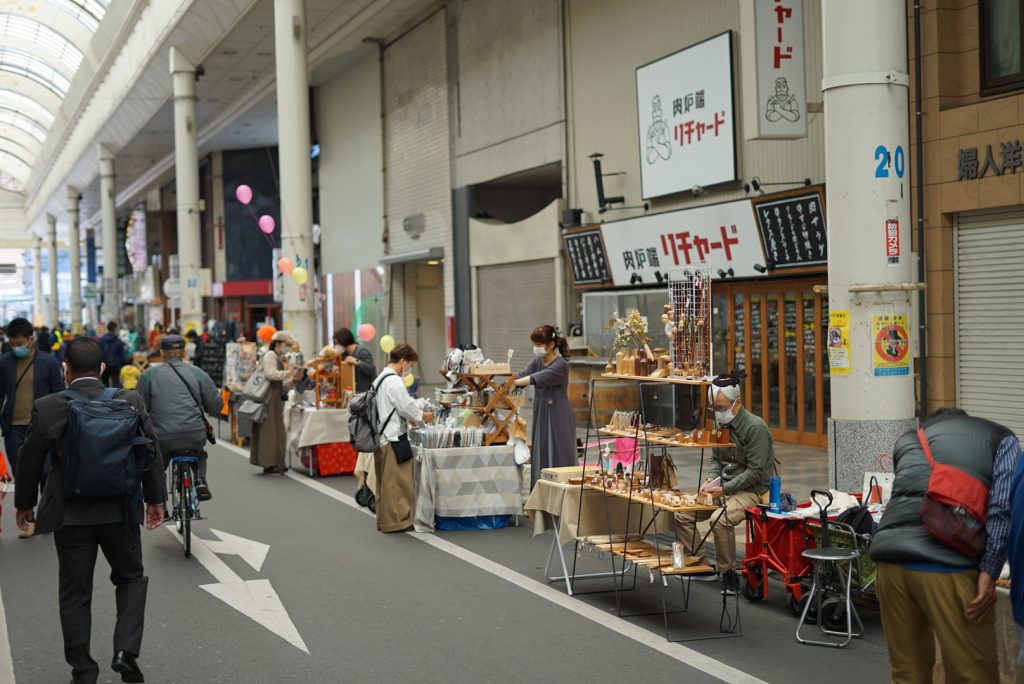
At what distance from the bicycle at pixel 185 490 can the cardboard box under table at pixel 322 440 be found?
4592mm

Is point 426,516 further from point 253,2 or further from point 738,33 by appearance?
point 253,2

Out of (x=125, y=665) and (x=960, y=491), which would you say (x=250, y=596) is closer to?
(x=125, y=665)

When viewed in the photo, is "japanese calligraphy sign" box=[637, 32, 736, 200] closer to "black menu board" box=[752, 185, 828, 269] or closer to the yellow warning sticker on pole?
"black menu board" box=[752, 185, 828, 269]

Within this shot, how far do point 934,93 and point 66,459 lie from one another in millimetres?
10177

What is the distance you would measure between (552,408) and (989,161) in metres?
5.46

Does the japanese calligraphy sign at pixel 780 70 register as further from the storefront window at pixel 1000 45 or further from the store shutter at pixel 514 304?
the store shutter at pixel 514 304

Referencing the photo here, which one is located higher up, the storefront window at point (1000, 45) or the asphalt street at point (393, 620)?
the storefront window at point (1000, 45)

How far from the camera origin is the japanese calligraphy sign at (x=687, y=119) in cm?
1681

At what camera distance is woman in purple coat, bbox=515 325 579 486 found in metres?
10.3

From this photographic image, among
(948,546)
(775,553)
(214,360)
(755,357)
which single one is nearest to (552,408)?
(775,553)

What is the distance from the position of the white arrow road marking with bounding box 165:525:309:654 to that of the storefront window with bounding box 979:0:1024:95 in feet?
29.8

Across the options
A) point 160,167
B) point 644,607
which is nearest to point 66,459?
point 644,607

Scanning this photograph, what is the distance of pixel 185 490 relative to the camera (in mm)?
9664

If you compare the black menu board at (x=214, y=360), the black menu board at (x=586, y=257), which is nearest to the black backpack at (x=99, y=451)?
the black menu board at (x=586, y=257)
